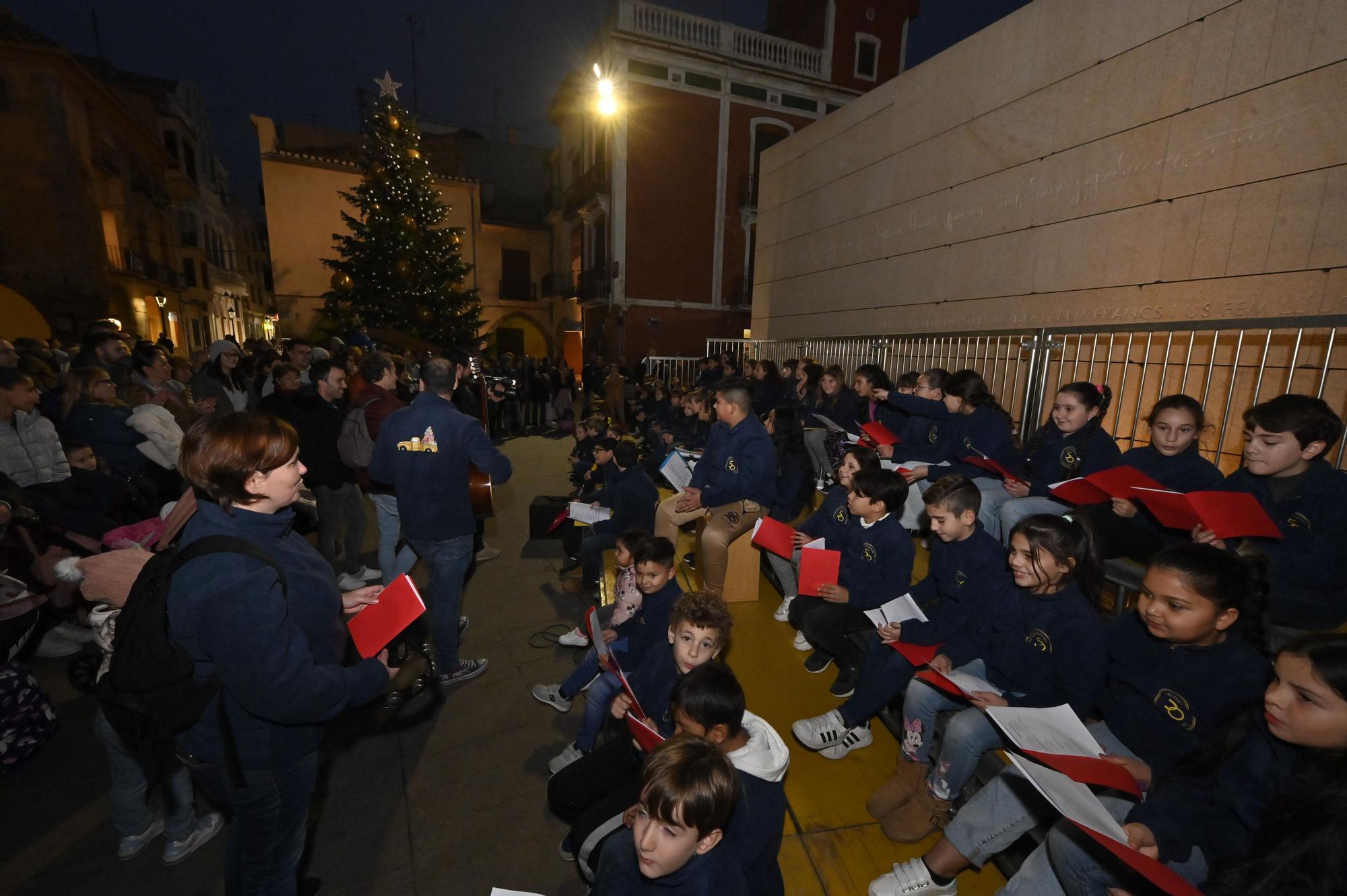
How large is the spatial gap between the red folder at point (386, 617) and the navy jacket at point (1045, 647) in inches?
106

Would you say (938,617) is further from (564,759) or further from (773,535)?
(564,759)

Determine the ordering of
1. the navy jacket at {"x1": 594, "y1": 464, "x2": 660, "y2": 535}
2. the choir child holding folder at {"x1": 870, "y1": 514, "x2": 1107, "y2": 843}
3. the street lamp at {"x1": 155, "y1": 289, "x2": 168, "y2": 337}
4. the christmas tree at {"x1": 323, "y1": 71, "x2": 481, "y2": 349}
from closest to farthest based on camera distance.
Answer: the choir child holding folder at {"x1": 870, "y1": 514, "x2": 1107, "y2": 843} → the navy jacket at {"x1": 594, "y1": 464, "x2": 660, "y2": 535} → the christmas tree at {"x1": 323, "y1": 71, "x2": 481, "y2": 349} → the street lamp at {"x1": 155, "y1": 289, "x2": 168, "y2": 337}

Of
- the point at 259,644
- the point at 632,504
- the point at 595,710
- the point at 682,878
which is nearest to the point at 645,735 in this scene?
the point at 682,878

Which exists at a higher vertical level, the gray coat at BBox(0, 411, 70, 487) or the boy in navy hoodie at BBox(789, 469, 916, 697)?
the gray coat at BBox(0, 411, 70, 487)

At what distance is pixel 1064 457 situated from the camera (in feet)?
12.6

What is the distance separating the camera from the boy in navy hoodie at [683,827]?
1576 millimetres

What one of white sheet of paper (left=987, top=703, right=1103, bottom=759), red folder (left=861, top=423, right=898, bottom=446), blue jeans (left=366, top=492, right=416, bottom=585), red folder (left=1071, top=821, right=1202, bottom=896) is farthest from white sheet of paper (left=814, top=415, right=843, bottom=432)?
red folder (left=1071, top=821, right=1202, bottom=896)

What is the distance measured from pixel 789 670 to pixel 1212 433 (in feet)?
13.5

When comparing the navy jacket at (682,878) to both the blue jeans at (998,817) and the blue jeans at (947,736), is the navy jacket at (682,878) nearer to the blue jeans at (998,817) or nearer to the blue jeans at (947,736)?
the blue jeans at (998,817)

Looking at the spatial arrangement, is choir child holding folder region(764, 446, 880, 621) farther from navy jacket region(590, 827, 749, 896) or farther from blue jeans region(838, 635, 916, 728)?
navy jacket region(590, 827, 749, 896)

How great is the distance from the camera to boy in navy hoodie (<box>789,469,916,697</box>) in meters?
3.49

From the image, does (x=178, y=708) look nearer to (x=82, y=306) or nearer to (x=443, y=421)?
(x=443, y=421)

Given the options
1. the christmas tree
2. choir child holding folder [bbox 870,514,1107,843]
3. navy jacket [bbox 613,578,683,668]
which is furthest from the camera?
the christmas tree

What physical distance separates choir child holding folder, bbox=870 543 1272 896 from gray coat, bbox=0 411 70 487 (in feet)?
20.0
